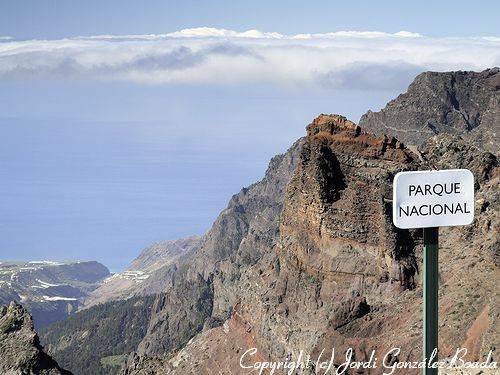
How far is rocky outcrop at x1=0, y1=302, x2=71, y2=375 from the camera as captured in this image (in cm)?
4838

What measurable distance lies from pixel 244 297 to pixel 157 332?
117727 millimetres

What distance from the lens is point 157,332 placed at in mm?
181625

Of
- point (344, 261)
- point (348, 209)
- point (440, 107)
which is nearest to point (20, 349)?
point (344, 261)

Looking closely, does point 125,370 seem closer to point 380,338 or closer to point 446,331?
point 380,338

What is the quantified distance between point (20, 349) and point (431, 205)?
4125cm

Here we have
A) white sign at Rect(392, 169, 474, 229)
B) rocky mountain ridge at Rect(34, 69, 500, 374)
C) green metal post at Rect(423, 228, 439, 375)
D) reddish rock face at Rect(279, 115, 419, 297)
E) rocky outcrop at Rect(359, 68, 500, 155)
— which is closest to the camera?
white sign at Rect(392, 169, 474, 229)

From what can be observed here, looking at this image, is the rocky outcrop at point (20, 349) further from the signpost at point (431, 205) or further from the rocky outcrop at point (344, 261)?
the signpost at point (431, 205)

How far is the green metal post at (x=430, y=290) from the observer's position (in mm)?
12320

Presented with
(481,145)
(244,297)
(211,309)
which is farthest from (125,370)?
(211,309)

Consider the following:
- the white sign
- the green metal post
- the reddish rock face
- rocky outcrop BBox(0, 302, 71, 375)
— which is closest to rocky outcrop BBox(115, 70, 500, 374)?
the reddish rock face

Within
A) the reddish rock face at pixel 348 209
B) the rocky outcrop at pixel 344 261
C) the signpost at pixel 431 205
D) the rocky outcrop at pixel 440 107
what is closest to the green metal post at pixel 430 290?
the signpost at pixel 431 205

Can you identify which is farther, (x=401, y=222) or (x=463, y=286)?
(x=463, y=286)

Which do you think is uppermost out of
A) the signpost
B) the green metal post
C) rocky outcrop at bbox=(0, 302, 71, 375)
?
the signpost

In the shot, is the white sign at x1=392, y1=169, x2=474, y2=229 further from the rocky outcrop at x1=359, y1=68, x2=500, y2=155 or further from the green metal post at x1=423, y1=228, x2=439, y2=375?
the rocky outcrop at x1=359, y1=68, x2=500, y2=155
